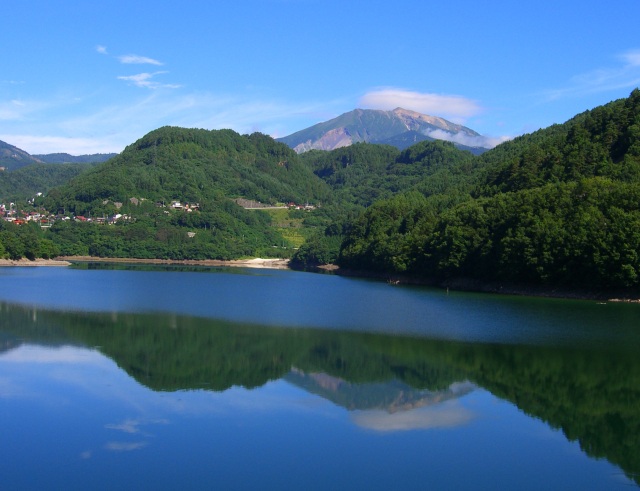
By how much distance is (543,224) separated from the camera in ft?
206

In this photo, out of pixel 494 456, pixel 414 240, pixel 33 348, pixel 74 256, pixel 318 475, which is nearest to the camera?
pixel 318 475

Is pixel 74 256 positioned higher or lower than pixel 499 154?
lower

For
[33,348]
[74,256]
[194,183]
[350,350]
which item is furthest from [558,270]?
[194,183]

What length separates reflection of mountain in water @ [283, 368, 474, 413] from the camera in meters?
22.4

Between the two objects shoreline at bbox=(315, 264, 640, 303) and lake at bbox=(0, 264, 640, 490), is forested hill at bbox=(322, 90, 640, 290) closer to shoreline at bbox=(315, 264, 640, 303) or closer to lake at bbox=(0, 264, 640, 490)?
shoreline at bbox=(315, 264, 640, 303)

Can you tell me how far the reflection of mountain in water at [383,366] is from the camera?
21.7 m

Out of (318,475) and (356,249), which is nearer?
(318,475)

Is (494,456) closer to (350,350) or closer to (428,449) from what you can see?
(428,449)

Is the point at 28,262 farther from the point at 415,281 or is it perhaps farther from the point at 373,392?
the point at 373,392

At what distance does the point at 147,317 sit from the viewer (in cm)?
4269

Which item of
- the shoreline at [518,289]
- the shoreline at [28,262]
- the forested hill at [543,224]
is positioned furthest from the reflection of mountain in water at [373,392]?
the shoreline at [28,262]

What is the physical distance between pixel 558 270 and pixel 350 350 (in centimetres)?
3260

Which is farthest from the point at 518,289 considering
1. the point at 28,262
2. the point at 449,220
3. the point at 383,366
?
the point at 28,262

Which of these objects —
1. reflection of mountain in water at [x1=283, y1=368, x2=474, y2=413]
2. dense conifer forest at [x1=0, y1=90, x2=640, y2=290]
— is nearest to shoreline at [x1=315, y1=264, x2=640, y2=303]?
dense conifer forest at [x1=0, y1=90, x2=640, y2=290]
